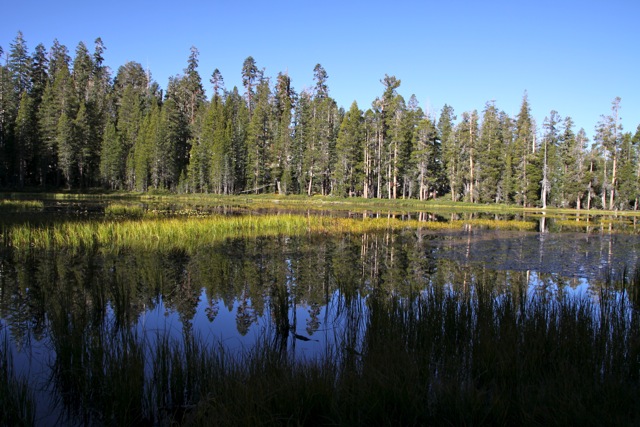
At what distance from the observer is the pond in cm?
550

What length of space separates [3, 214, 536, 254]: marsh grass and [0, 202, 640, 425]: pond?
547 mm

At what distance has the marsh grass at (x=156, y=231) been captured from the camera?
625 inches

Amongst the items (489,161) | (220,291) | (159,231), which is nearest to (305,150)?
(489,161)

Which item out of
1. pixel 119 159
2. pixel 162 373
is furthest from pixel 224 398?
pixel 119 159

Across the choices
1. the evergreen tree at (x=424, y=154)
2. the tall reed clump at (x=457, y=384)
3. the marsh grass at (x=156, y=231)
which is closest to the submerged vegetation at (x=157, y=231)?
the marsh grass at (x=156, y=231)

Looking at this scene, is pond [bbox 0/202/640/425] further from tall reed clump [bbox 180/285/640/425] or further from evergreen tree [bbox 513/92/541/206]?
evergreen tree [bbox 513/92/541/206]

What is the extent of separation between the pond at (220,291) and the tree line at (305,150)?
48635 millimetres

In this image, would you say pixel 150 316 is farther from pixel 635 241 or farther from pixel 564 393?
pixel 635 241

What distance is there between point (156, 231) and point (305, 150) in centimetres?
5712

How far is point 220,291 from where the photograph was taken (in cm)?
1083

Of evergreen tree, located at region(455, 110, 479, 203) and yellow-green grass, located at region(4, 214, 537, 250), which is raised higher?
evergreen tree, located at region(455, 110, 479, 203)

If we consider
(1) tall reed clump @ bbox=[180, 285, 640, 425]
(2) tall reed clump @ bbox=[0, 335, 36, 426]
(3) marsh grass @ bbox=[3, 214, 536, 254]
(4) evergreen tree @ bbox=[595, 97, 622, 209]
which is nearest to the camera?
(1) tall reed clump @ bbox=[180, 285, 640, 425]

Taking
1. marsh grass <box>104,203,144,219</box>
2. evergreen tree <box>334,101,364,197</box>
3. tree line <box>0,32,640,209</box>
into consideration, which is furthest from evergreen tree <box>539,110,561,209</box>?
marsh grass <box>104,203,144,219</box>

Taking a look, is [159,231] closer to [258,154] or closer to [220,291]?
[220,291]
